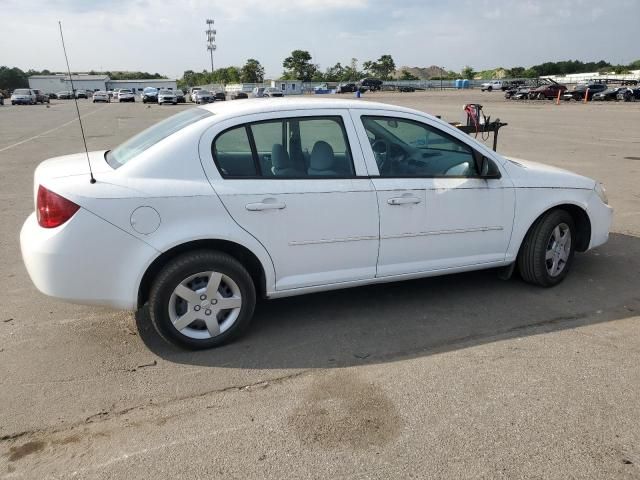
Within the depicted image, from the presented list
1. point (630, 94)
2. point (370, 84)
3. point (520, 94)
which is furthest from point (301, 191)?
point (370, 84)

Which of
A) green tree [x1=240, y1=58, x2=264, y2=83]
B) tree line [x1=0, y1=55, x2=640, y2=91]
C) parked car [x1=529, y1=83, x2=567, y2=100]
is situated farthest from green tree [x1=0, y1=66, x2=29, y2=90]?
parked car [x1=529, y1=83, x2=567, y2=100]

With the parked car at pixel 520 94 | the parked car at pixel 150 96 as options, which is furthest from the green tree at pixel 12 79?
the parked car at pixel 520 94

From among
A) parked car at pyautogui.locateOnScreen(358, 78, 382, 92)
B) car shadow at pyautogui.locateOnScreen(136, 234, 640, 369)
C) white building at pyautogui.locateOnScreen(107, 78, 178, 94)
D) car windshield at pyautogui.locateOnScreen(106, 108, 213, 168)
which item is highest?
car windshield at pyautogui.locateOnScreen(106, 108, 213, 168)

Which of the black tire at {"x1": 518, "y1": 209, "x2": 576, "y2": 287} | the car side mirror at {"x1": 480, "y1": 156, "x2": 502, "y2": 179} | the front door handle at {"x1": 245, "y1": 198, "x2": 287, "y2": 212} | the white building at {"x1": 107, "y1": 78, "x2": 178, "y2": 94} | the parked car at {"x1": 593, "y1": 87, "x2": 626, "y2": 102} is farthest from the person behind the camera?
the white building at {"x1": 107, "y1": 78, "x2": 178, "y2": 94}

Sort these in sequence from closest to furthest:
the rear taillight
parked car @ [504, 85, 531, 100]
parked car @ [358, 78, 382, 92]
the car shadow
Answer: the rear taillight < the car shadow < parked car @ [504, 85, 531, 100] < parked car @ [358, 78, 382, 92]

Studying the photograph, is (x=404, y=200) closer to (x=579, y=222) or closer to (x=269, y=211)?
(x=269, y=211)

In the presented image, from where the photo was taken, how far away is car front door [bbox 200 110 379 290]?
11.7 feet

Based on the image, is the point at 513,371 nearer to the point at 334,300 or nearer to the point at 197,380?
the point at 334,300

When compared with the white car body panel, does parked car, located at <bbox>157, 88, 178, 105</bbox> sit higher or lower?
lower

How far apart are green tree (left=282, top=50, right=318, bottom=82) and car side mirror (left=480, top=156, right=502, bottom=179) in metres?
132

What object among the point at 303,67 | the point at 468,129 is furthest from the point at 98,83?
the point at 468,129

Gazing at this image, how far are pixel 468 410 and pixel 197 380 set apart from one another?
65.8 inches

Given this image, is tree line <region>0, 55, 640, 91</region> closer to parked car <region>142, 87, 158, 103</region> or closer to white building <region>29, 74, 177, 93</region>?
white building <region>29, 74, 177, 93</region>

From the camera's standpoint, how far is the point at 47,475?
8.22ft
